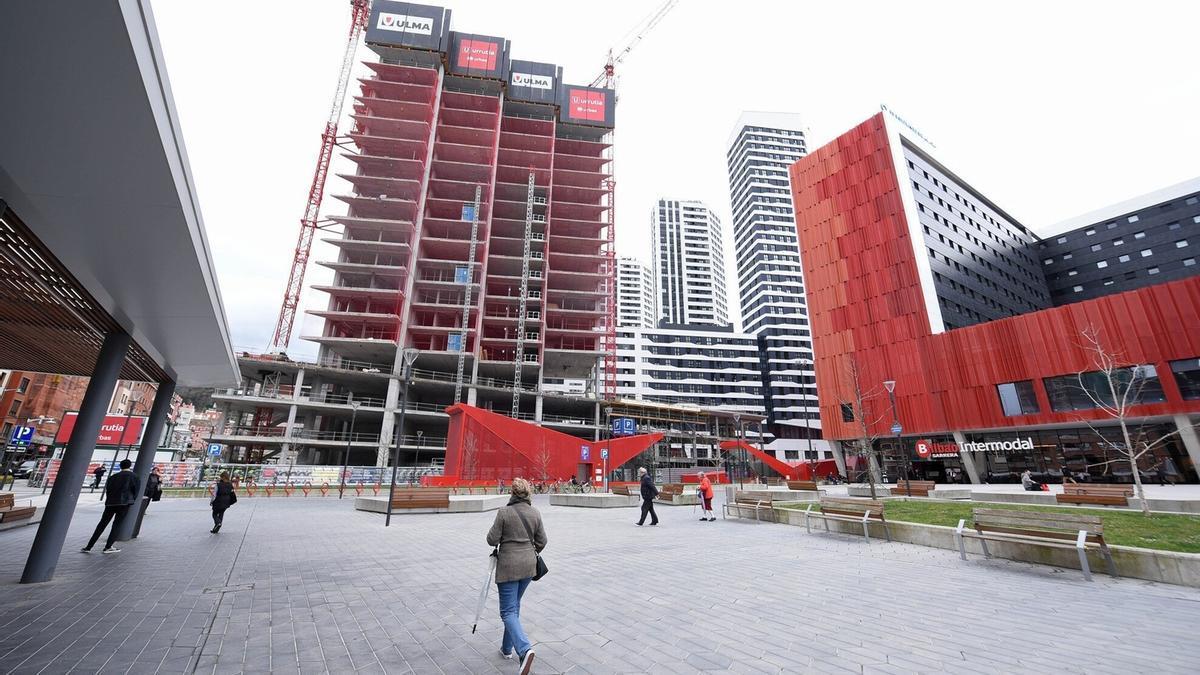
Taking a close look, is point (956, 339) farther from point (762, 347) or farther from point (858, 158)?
point (762, 347)

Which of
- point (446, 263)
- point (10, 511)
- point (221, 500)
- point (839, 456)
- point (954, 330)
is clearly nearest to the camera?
point (10, 511)

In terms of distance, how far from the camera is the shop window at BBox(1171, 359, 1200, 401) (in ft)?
83.7

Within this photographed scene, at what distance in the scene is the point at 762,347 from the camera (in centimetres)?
8681

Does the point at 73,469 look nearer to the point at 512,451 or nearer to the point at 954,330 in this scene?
the point at 512,451

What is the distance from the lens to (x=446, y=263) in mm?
50656

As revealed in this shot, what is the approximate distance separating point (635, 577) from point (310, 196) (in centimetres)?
6671

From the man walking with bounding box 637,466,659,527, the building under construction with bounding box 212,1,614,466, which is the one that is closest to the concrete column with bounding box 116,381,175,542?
the man walking with bounding box 637,466,659,527

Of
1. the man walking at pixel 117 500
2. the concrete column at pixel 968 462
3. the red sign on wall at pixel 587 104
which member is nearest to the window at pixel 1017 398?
the concrete column at pixel 968 462

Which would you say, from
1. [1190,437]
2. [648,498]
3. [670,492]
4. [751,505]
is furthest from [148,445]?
[1190,437]

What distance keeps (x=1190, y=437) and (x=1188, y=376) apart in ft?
11.1

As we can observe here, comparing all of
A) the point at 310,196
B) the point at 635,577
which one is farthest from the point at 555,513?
the point at 310,196

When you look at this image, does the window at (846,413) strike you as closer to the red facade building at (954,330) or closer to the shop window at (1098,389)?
the red facade building at (954,330)

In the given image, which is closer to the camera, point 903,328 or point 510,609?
point 510,609

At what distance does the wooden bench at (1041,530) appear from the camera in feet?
20.9
